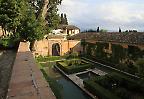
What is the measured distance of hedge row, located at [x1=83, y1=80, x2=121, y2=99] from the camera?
48.8ft

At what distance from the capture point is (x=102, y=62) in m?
29.3

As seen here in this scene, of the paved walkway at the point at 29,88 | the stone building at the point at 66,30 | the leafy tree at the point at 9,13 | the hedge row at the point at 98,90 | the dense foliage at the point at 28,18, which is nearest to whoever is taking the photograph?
the paved walkway at the point at 29,88

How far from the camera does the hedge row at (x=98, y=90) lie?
1488cm

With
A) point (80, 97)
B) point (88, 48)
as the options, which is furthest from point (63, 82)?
point (88, 48)

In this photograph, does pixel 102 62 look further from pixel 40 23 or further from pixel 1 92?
pixel 1 92

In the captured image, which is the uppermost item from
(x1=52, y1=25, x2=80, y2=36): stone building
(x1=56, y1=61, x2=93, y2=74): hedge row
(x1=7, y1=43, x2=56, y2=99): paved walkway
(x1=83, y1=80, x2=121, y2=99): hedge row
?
(x1=52, y1=25, x2=80, y2=36): stone building

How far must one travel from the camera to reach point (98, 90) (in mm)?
16062

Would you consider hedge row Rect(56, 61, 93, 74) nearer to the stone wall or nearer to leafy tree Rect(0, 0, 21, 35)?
leafy tree Rect(0, 0, 21, 35)

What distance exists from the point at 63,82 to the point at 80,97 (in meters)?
5.05

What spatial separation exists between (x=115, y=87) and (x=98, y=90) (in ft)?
6.39

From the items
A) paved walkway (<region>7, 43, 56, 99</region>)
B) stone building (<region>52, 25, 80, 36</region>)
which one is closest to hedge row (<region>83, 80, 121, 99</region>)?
paved walkway (<region>7, 43, 56, 99</region>)

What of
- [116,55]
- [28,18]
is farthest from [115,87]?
[28,18]

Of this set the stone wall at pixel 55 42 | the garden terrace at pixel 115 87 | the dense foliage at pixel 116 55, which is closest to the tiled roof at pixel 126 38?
the dense foliage at pixel 116 55

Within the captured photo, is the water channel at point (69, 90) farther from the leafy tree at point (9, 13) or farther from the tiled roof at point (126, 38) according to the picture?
the tiled roof at point (126, 38)
